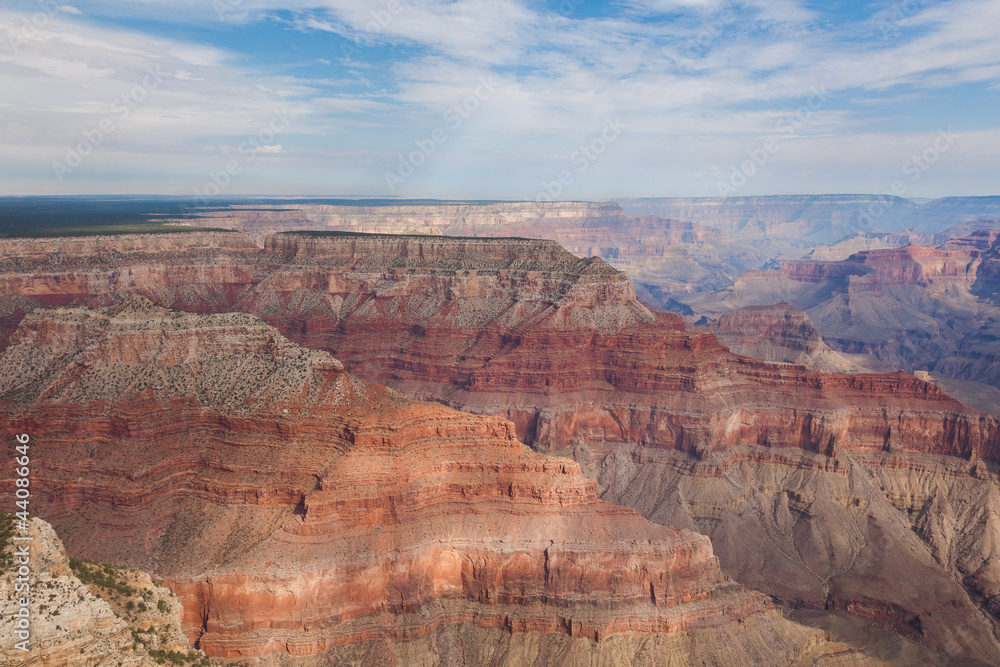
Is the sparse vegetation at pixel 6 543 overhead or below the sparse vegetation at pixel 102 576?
overhead

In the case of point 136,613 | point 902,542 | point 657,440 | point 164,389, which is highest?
point 164,389

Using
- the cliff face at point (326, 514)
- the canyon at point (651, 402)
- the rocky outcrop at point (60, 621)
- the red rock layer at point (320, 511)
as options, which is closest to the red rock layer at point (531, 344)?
the canyon at point (651, 402)

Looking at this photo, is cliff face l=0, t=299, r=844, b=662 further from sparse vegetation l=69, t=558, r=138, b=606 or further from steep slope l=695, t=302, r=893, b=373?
steep slope l=695, t=302, r=893, b=373

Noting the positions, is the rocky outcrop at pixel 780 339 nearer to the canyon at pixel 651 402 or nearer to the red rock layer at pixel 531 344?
the red rock layer at pixel 531 344

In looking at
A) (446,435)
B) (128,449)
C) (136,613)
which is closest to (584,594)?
(446,435)

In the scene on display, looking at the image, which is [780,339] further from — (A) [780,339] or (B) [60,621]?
(B) [60,621]

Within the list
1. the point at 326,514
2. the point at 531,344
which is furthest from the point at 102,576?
the point at 531,344

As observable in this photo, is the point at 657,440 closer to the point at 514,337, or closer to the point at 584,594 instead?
the point at 514,337
